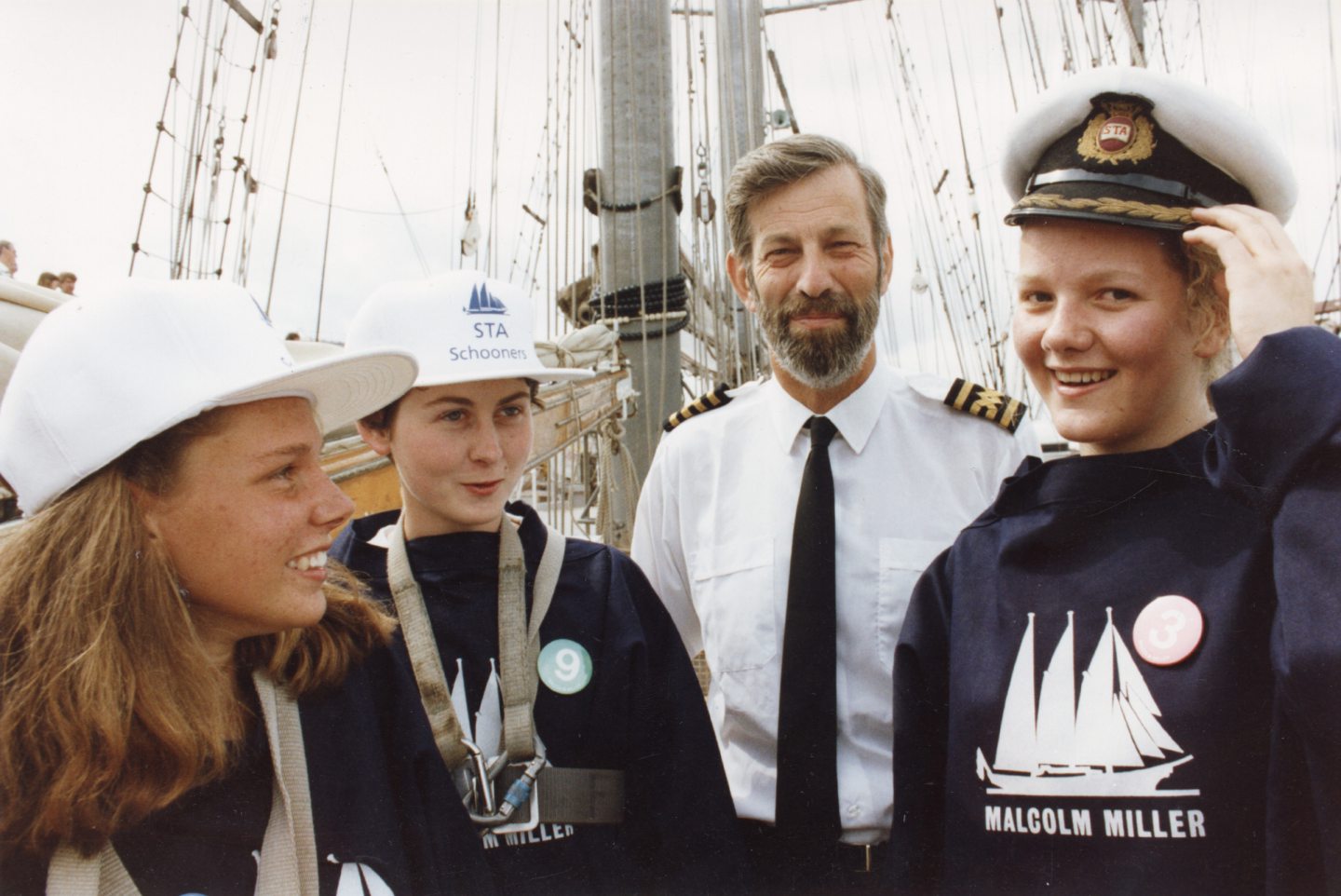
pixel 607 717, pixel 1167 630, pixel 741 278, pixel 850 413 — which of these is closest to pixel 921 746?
pixel 1167 630

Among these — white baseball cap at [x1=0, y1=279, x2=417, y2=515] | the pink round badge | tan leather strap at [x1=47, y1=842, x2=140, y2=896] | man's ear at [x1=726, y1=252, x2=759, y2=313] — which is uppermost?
man's ear at [x1=726, y1=252, x2=759, y2=313]

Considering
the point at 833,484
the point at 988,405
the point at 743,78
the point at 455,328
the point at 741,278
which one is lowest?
the point at 833,484

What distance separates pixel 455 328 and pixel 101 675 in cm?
104

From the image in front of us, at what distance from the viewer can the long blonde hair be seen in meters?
1.14

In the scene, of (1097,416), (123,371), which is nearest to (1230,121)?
(1097,416)

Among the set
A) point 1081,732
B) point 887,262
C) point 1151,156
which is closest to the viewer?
point 1081,732

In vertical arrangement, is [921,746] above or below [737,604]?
below

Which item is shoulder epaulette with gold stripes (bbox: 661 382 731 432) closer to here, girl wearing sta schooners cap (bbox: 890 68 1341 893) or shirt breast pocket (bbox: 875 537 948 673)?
shirt breast pocket (bbox: 875 537 948 673)

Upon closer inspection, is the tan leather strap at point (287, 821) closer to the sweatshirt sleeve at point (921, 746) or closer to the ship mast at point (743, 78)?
the sweatshirt sleeve at point (921, 746)

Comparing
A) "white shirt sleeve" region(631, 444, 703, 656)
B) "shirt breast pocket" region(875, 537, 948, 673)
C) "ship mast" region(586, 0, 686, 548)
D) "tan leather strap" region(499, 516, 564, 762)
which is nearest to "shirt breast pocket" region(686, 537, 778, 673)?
"white shirt sleeve" region(631, 444, 703, 656)

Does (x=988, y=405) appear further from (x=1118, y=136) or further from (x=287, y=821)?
(x=287, y=821)

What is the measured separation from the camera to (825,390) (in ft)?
7.39

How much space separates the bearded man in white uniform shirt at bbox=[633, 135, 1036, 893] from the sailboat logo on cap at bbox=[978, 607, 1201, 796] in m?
0.59

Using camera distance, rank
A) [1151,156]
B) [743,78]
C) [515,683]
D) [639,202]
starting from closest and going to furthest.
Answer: [1151,156], [515,683], [639,202], [743,78]
